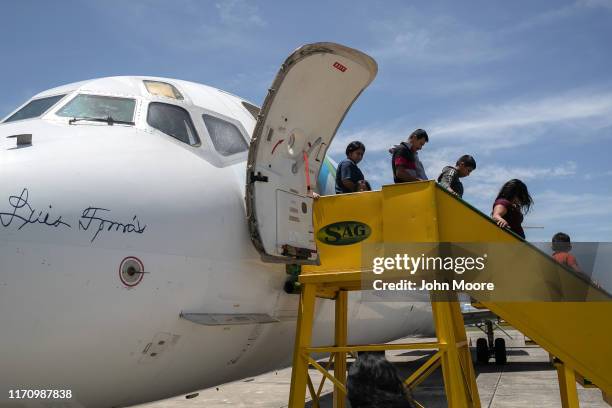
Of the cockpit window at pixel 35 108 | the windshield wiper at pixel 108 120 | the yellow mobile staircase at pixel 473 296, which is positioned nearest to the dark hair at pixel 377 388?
the yellow mobile staircase at pixel 473 296

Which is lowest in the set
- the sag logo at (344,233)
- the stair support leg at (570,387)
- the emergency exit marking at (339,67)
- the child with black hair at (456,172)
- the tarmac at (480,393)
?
the tarmac at (480,393)

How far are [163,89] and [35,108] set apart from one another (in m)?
1.41

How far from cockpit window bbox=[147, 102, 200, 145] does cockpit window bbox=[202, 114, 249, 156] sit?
0.24 meters

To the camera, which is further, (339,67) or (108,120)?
(339,67)

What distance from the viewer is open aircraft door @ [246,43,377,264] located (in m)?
6.68

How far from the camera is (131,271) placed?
17.8 ft

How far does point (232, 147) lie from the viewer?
727 centimetres

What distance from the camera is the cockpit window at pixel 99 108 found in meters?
6.68

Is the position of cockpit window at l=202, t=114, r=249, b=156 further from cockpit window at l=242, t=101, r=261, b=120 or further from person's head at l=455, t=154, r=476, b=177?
A: person's head at l=455, t=154, r=476, b=177

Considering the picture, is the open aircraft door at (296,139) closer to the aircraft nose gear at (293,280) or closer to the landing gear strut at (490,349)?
the aircraft nose gear at (293,280)

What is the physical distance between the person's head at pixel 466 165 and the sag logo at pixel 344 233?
1.99 meters

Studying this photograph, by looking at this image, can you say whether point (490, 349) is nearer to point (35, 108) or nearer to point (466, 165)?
point (466, 165)
